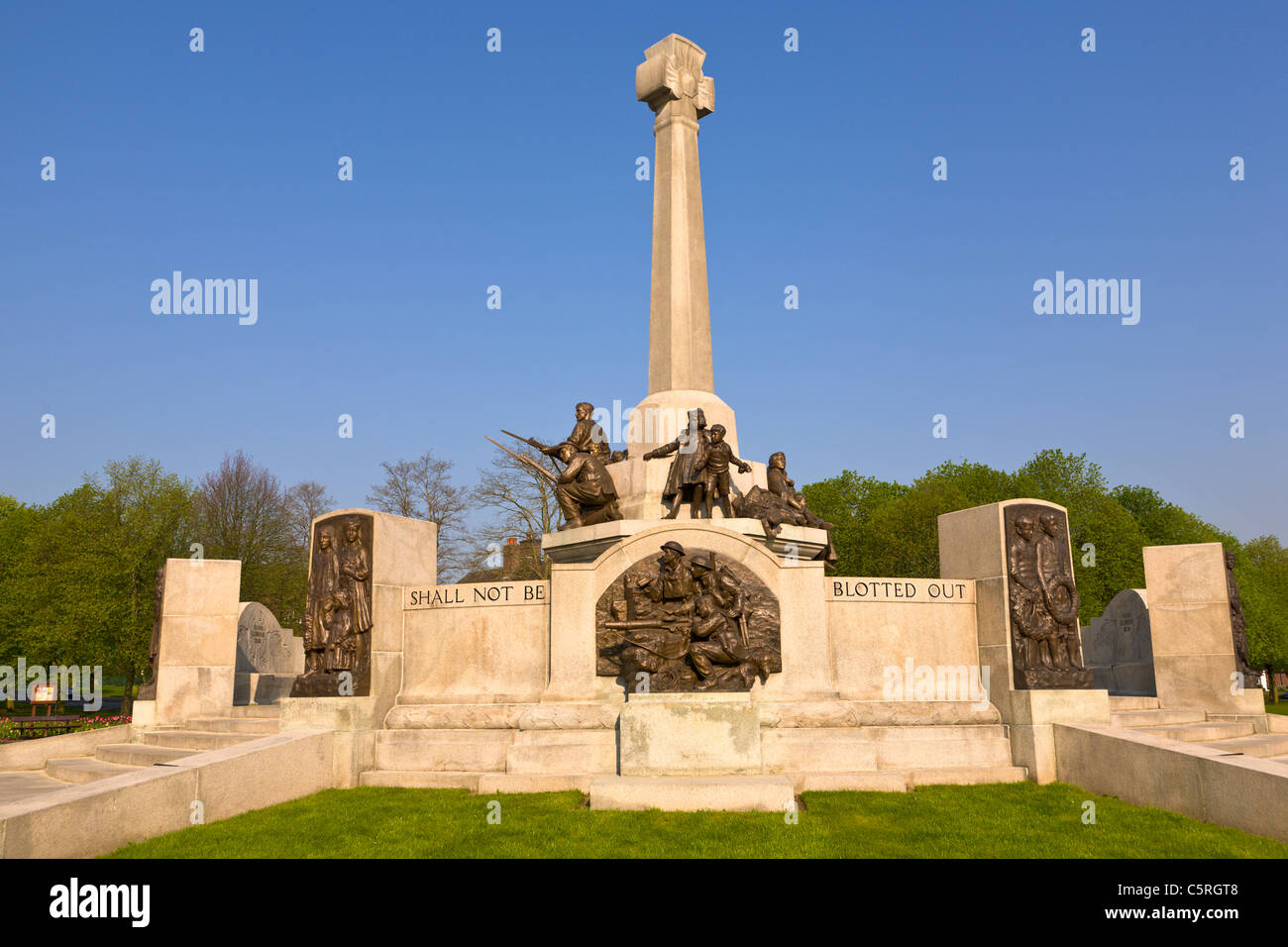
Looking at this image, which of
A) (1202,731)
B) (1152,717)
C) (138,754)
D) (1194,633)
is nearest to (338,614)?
(138,754)

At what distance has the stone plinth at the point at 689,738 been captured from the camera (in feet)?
38.8

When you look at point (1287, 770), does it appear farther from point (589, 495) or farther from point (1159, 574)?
point (589, 495)

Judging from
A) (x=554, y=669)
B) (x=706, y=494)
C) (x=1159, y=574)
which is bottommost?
(x=554, y=669)

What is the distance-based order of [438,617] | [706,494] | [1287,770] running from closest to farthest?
[1287,770], [438,617], [706,494]

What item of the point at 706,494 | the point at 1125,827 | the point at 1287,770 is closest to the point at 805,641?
the point at 706,494

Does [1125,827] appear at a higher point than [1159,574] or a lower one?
lower

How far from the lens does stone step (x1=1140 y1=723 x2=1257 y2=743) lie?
613 inches

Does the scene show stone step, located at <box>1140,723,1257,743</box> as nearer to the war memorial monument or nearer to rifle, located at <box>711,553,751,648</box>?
the war memorial monument

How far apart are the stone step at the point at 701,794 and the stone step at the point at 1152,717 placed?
7.44m

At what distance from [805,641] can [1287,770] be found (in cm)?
608

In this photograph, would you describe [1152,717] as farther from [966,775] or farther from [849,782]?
[849,782]

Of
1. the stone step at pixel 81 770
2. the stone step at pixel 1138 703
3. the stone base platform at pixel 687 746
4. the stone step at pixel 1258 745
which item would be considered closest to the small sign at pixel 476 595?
the stone base platform at pixel 687 746

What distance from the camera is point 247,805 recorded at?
1200 cm
